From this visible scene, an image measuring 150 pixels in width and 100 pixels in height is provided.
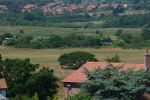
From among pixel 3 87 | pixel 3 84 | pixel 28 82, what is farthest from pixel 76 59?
pixel 3 87

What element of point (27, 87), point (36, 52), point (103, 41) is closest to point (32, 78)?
point (27, 87)

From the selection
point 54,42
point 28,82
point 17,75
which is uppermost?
point 17,75

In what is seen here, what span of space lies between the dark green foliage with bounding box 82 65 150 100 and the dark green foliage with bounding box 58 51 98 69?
66.9ft

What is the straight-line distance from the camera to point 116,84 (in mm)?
34750

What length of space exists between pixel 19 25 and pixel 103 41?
5308 cm

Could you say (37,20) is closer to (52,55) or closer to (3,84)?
(52,55)

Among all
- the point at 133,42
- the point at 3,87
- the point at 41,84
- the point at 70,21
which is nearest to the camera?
the point at 3,87

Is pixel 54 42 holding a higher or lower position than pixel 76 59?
lower

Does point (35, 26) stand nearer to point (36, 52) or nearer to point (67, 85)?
point (36, 52)

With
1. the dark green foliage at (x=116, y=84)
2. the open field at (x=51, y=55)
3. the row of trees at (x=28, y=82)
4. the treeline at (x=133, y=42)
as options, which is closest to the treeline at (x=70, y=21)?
the treeline at (x=133, y=42)

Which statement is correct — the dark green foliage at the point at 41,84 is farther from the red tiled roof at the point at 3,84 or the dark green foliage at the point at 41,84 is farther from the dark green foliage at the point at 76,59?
the dark green foliage at the point at 76,59

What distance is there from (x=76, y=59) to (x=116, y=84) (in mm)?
22733

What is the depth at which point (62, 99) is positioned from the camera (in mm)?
41438

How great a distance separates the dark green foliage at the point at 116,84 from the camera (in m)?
34.6
